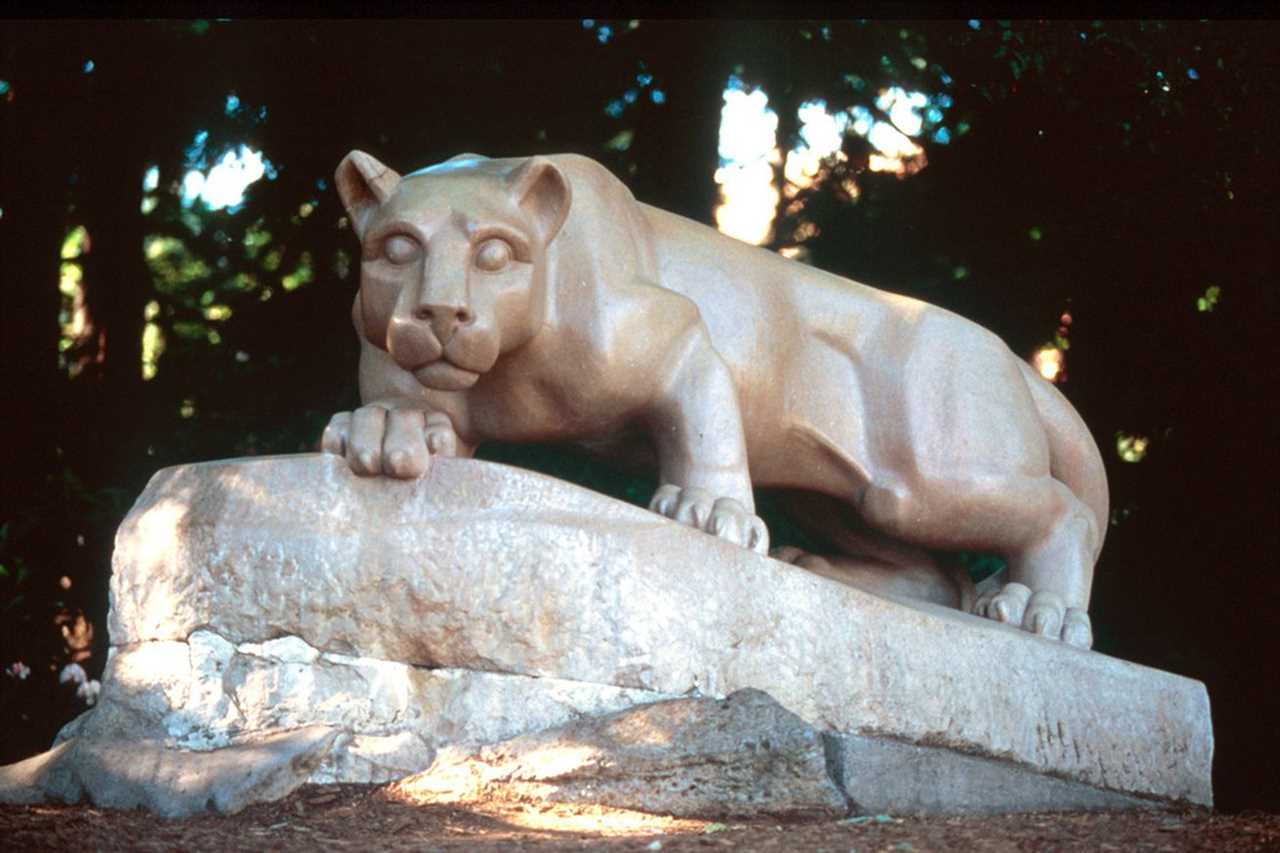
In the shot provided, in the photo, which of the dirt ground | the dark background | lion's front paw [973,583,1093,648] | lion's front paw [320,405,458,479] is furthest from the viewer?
the dark background

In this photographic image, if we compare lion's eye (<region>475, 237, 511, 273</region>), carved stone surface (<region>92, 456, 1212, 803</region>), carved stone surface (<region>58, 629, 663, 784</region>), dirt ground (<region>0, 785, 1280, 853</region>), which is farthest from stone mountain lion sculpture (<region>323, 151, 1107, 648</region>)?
dirt ground (<region>0, 785, 1280, 853</region>)

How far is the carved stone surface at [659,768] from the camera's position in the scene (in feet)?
13.6

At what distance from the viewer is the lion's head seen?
15.0 feet

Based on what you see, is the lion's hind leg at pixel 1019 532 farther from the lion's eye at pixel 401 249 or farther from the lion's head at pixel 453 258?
the lion's eye at pixel 401 249

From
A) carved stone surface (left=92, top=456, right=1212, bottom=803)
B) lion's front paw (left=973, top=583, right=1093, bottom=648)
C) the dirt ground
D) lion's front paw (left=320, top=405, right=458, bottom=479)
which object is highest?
lion's front paw (left=320, top=405, right=458, bottom=479)

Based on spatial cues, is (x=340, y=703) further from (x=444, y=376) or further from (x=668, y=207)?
(x=668, y=207)

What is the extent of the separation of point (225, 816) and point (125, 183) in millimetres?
4053

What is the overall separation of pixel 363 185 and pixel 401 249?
0.28 meters

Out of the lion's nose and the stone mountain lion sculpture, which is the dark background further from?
the lion's nose

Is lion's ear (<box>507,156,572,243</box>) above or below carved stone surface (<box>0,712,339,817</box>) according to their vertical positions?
above

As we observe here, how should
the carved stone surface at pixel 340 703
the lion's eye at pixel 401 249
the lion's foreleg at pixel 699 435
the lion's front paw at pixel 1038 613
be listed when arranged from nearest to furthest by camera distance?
the carved stone surface at pixel 340 703 → the lion's eye at pixel 401 249 → the lion's foreleg at pixel 699 435 → the lion's front paw at pixel 1038 613

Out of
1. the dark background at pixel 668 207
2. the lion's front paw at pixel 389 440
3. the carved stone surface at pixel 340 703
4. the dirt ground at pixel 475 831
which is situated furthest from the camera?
the dark background at pixel 668 207

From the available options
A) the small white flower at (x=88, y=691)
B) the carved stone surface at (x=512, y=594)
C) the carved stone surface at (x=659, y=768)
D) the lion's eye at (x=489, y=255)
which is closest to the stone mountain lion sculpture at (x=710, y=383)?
the lion's eye at (x=489, y=255)

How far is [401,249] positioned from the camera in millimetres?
4676
